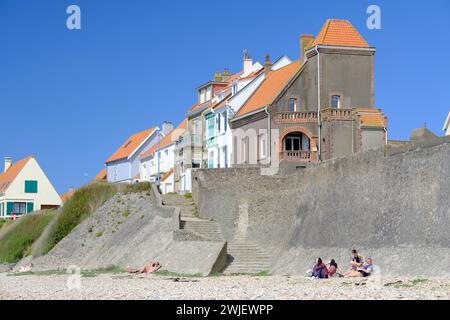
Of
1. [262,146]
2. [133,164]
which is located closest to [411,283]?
[262,146]

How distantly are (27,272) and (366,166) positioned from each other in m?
19.8

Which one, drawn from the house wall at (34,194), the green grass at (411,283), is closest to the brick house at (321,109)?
the green grass at (411,283)

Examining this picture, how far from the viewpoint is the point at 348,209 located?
3391 centimetres

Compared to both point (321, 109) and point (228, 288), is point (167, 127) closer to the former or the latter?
point (321, 109)

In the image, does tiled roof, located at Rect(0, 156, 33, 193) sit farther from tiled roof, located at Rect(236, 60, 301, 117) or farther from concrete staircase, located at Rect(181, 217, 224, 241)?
concrete staircase, located at Rect(181, 217, 224, 241)

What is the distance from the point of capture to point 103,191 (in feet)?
179

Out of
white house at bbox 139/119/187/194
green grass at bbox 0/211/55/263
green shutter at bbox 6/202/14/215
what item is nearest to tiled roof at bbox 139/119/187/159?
white house at bbox 139/119/187/194

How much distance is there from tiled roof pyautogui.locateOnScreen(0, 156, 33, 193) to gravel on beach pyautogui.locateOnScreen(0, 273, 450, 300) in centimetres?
3952

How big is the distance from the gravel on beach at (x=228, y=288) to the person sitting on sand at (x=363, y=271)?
0.70 meters

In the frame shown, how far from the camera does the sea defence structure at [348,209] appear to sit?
27.8 m

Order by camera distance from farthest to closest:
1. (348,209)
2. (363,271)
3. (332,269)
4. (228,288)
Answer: (348,209) < (332,269) < (363,271) < (228,288)

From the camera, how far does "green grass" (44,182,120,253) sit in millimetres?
53031

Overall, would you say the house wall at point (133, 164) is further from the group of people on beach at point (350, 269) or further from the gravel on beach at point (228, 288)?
the group of people on beach at point (350, 269)

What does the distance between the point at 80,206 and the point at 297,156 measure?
1433cm
